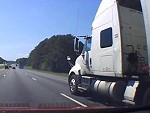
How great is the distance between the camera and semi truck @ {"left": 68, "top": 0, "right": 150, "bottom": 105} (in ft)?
35.1

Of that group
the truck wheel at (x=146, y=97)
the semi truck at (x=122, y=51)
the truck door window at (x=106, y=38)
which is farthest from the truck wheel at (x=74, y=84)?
the truck wheel at (x=146, y=97)

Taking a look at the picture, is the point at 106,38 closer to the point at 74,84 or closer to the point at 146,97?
the point at 146,97

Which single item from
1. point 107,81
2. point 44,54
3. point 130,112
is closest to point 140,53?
point 107,81

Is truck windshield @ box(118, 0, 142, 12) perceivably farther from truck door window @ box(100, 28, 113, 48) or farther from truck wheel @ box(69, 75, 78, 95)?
truck wheel @ box(69, 75, 78, 95)

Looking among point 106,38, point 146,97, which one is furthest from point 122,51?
point 146,97

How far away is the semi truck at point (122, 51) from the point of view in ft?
35.1

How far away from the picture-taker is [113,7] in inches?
476

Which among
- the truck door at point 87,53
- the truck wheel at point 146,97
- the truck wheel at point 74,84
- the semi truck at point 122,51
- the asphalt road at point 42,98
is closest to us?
the truck wheel at point 146,97

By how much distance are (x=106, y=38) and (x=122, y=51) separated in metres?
1.60

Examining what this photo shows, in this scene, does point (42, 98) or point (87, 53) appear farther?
point (87, 53)

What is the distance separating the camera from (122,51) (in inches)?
456

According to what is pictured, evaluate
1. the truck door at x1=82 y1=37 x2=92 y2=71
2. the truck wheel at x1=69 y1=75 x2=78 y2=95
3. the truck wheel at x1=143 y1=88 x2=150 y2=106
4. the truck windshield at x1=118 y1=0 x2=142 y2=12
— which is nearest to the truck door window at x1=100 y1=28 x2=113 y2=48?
the truck windshield at x1=118 y1=0 x2=142 y2=12

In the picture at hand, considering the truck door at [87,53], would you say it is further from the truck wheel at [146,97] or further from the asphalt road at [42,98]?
the truck wheel at [146,97]

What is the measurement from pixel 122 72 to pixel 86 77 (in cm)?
456
